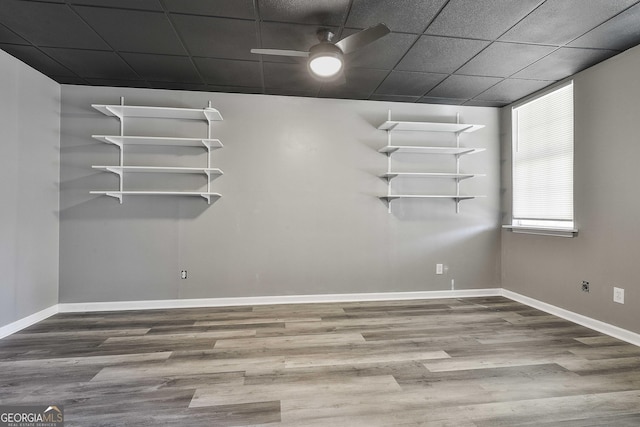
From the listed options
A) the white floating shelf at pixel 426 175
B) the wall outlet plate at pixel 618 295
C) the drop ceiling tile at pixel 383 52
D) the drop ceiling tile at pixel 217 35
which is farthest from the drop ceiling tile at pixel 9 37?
the wall outlet plate at pixel 618 295

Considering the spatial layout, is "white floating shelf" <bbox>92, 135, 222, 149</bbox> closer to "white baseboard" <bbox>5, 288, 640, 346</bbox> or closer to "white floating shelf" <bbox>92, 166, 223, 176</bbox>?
"white floating shelf" <bbox>92, 166, 223, 176</bbox>

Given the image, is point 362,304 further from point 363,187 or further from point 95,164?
point 95,164

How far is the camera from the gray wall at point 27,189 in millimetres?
2598

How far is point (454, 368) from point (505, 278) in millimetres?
2337

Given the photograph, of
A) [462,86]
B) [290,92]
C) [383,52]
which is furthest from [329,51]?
[462,86]

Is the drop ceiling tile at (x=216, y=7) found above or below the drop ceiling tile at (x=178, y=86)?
below

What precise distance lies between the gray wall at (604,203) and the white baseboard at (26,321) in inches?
206

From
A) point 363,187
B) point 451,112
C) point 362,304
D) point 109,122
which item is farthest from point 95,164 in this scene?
point 451,112

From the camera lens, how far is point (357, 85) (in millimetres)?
3260

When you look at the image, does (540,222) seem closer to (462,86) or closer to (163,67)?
(462,86)

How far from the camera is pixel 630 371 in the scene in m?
2.03

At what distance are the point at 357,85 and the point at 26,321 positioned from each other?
397 centimetres

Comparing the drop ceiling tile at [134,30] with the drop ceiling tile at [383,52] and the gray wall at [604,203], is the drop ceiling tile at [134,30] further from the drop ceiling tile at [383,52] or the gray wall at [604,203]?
the gray wall at [604,203]

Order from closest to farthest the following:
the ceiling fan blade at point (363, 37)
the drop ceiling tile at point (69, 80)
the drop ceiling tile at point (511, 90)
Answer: the ceiling fan blade at point (363, 37) < the drop ceiling tile at point (69, 80) < the drop ceiling tile at point (511, 90)
